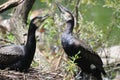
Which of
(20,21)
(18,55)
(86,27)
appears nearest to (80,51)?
(18,55)

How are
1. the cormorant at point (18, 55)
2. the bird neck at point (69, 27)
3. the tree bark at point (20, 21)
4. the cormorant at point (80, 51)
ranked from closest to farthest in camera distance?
the cormorant at point (18, 55) → the cormorant at point (80, 51) → the bird neck at point (69, 27) → the tree bark at point (20, 21)

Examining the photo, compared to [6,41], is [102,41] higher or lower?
lower

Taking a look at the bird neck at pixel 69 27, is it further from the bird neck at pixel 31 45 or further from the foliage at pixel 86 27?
the foliage at pixel 86 27

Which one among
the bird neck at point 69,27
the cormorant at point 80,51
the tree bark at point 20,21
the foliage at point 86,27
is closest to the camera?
the cormorant at point 80,51

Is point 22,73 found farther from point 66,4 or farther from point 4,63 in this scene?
point 66,4

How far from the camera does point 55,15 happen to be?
12992 millimetres

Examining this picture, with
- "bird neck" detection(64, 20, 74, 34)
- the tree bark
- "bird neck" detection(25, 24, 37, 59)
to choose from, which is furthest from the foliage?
"bird neck" detection(25, 24, 37, 59)

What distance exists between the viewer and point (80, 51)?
1082 centimetres

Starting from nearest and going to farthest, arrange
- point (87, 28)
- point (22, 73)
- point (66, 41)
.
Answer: point (22, 73) → point (66, 41) → point (87, 28)

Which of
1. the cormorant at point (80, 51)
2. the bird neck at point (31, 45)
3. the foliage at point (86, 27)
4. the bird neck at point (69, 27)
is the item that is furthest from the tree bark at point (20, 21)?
the bird neck at point (31, 45)

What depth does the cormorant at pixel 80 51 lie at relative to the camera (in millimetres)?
10781

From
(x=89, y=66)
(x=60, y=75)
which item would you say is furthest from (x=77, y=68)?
(x=60, y=75)

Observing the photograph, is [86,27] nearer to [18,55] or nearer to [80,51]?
[80,51]

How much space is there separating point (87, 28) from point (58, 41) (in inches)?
33.9
